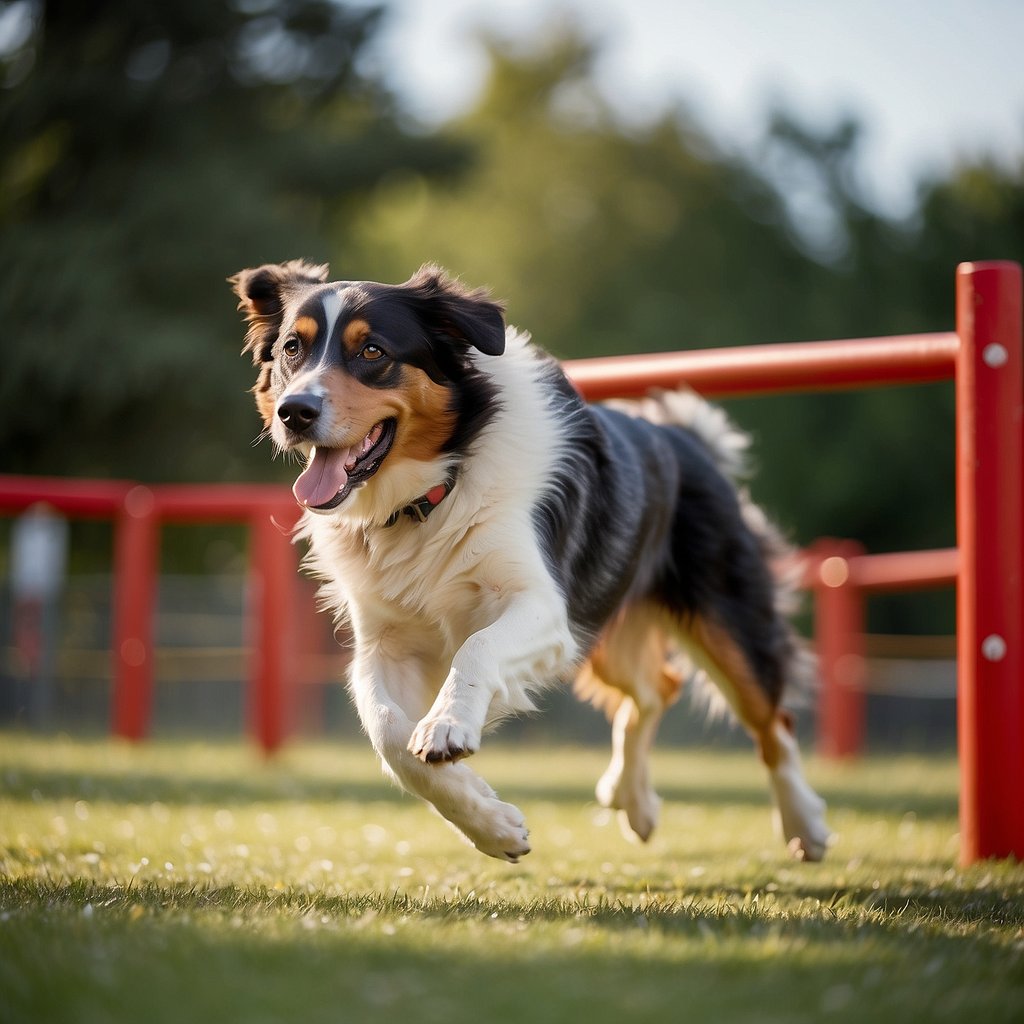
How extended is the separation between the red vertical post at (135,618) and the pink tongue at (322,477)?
17.8ft

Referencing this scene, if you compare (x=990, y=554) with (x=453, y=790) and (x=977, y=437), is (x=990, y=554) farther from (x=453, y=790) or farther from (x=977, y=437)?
(x=453, y=790)

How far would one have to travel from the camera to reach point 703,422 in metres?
5.39

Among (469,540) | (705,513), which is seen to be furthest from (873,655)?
(469,540)

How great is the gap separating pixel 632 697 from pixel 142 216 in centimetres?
1565

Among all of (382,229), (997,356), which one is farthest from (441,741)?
(382,229)

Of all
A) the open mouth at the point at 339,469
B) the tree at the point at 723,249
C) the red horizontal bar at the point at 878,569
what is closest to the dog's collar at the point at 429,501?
the open mouth at the point at 339,469

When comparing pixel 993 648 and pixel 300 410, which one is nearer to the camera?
pixel 300 410

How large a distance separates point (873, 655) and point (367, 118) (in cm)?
1252

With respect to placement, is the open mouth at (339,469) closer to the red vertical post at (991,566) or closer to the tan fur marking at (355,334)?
the tan fur marking at (355,334)

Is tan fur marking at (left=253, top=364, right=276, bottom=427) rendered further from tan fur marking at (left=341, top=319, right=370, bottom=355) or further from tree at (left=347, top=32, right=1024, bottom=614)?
tree at (left=347, top=32, right=1024, bottom=614)

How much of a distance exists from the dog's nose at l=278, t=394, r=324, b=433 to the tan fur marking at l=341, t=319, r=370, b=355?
0.91 ft

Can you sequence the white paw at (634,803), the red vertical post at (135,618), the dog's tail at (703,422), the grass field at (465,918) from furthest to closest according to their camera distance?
the red vertical post at (135,618), the dog's tail at (703,422), the white paw at (634,803), the grass field at (465,918)

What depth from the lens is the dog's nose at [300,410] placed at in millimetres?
3629

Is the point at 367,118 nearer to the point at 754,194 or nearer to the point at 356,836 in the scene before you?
the point at 754,194
